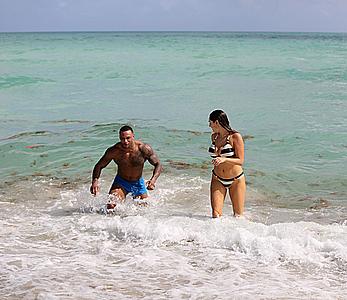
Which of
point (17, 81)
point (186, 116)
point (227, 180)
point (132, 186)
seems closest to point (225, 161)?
point (227, 180)

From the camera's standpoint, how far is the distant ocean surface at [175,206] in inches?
191

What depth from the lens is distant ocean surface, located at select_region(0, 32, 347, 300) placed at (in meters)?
4.85

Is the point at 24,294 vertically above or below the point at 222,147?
below

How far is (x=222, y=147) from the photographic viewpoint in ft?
20.6

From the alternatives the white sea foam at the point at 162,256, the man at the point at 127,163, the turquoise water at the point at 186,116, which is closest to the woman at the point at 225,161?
the white sea foam at the point at 162,256

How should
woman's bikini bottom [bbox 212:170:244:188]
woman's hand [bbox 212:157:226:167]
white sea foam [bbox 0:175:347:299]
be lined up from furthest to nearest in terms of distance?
1. woman's bikini bottom [bbox 212:170:244:188]
2. woman's hand [bbox 212:157:226:167]
3. white sea foam [bbox 0:175:347:299]

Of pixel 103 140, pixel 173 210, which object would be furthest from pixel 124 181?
pixel 103 140

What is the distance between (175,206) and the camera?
777 centimetres

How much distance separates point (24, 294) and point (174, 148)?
24.7 feet

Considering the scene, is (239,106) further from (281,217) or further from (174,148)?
(281,217)

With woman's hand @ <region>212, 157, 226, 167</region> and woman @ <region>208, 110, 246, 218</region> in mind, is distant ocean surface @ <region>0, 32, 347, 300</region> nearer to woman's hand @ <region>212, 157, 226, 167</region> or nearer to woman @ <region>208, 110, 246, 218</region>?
woman @ <region>208, 110, 246, 218</region>

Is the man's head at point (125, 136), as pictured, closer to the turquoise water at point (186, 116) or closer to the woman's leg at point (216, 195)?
the woman's leg at point (216, 195)

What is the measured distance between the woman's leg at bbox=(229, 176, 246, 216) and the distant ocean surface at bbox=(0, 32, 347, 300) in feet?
0.64

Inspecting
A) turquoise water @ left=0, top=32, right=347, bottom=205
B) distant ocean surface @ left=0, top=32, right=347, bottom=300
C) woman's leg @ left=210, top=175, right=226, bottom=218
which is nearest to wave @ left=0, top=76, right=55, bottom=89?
turquoise water @ left=0, top=32, right=347, bottom=205
